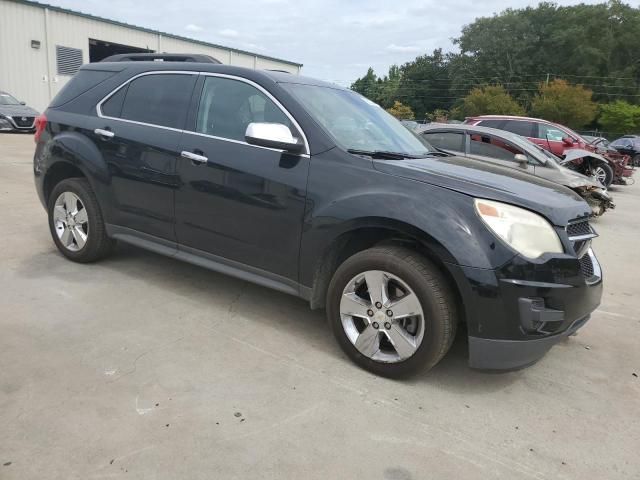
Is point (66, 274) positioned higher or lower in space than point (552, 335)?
lower

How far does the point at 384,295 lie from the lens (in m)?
2.98

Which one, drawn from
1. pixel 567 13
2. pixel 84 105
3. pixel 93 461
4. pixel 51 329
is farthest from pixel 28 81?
pixel 567 13

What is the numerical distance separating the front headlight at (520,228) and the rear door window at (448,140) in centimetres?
614

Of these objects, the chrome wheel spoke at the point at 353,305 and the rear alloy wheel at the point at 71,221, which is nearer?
the chrome wheel spoke at the point at 353,305

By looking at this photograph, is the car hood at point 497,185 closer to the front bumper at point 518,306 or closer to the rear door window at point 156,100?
the front bumper at point 518,306

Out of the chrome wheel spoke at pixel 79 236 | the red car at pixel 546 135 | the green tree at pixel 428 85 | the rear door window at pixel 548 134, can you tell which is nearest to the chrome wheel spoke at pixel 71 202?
the chrome wheel spoke at pixel 79 236

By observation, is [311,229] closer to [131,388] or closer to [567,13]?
[131,388]

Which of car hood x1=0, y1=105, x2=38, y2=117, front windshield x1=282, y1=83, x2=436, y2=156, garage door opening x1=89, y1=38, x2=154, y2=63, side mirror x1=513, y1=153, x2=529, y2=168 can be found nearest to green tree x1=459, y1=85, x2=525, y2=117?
garage door opening x1=89, y1=38, x2=154, y2=63

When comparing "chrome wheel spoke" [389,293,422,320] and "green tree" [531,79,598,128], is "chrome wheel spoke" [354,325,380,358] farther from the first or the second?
"green tree" [531,79,598,128]

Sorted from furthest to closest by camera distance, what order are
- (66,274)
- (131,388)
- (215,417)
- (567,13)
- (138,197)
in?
(567,13) → (66,274) → (138,197) → (131,388) → (215,417)

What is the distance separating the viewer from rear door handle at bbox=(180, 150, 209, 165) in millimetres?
3613

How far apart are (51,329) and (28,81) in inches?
972

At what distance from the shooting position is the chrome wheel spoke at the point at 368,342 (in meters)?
3.05

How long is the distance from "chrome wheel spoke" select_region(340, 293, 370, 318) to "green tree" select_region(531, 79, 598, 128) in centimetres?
5010
